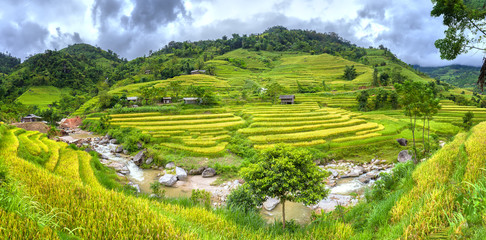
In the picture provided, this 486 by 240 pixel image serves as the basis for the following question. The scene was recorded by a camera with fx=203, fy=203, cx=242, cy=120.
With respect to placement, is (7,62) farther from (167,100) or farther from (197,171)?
(197,171)

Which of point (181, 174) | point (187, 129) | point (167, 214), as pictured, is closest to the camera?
point (167, 214)

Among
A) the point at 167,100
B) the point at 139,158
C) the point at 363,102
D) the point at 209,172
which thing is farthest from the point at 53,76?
the point at 363,102

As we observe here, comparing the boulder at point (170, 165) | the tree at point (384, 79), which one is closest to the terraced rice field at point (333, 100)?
the tree at point (384, 79)

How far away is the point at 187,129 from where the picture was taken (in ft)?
108

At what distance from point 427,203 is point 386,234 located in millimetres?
1285

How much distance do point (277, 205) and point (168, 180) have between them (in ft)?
33.5

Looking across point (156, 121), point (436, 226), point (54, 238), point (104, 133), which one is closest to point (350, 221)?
point (436, 226)

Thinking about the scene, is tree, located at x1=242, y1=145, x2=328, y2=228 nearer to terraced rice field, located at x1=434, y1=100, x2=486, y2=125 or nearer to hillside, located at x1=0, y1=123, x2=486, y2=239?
hillside, located at x1=0, y1=123, x2=486, y2=239

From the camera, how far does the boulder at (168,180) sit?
61.9ft

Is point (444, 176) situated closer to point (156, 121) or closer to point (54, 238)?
point (54, 238)

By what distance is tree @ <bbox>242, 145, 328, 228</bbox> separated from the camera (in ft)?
32.4

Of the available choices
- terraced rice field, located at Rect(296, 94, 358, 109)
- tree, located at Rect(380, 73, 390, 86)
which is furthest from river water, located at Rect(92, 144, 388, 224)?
tree, located at Rect(380, 73, 390, 86)

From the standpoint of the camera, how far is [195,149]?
25328mm

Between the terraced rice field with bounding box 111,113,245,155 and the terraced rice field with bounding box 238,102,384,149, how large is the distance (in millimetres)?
4177
